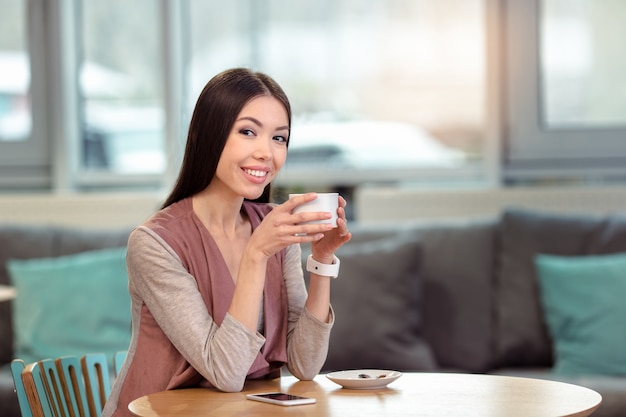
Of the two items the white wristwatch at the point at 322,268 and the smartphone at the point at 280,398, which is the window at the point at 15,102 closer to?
the white wristwatch at the point at 322,268

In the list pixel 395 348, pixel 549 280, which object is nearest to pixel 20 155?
pixel 395 348

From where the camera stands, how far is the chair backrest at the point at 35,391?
5.57 feet

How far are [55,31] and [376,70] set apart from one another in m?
1.42

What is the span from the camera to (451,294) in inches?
142

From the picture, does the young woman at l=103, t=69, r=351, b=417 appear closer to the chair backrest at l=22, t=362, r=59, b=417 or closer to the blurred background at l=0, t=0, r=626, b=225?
the chair backrest at l=22, t=362, r=59, b=417

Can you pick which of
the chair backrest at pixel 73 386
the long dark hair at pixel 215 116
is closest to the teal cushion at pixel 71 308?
the chair backrest at pixel 73 386

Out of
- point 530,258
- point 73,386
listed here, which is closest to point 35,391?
point 73,386

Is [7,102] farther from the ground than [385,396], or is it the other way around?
[7,102]

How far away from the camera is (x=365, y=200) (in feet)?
13.5

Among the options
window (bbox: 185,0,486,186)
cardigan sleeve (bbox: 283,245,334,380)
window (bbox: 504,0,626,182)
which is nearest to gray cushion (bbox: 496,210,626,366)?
window (bbox: 504,0,626,182)

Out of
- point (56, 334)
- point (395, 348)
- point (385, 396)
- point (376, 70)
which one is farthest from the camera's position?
point (376, 70)

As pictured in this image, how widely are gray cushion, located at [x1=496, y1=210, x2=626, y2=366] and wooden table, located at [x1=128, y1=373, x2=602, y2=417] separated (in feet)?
5.75

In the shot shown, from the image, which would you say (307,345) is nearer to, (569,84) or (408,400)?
(408,400)

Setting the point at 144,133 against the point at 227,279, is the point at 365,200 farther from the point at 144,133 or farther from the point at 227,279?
the point at 227,279
